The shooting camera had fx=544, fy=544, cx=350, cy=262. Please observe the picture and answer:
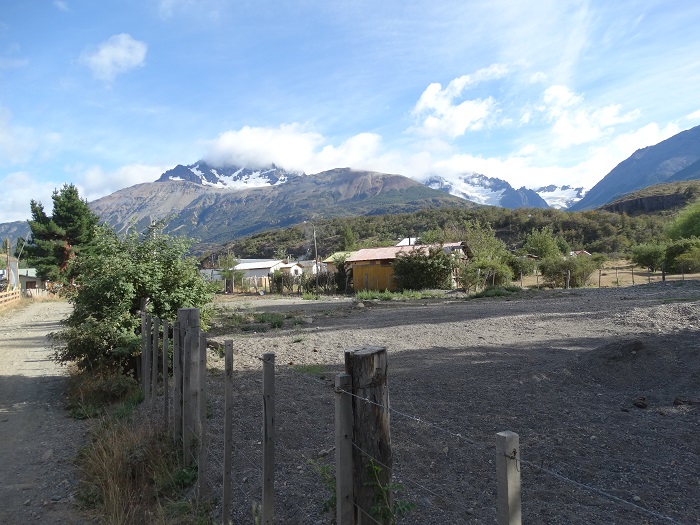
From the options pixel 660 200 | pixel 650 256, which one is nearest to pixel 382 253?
pixel 650 256

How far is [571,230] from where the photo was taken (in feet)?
325

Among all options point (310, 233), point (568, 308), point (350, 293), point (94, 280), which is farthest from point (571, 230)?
point (94, 280)

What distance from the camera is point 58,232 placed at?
4875cm

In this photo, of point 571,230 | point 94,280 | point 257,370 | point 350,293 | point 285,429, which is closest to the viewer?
point 285,429

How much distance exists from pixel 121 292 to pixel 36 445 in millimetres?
2909

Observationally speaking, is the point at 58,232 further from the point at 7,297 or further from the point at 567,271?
the point at 567,271

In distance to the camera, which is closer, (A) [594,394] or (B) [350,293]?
(A) [594,394]

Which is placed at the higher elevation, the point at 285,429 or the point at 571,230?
the point at 571,230

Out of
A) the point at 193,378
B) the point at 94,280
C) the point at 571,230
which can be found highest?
the point at 571,230

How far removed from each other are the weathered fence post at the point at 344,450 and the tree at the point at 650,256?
52.1 meters

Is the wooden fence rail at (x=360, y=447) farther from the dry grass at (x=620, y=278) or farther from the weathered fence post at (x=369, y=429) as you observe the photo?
the dry grass at (x=620, y=278)

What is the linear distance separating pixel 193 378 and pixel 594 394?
217 inches

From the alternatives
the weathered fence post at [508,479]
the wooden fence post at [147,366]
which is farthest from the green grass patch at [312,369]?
the weathered fence post at [508,479]

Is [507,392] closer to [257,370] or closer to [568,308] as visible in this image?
[257,370]
